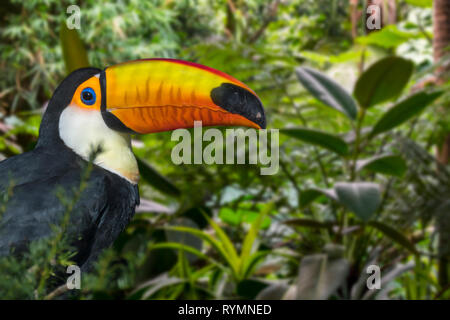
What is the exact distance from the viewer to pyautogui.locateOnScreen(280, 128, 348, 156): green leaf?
74cm

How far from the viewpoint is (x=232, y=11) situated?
9.95 ft

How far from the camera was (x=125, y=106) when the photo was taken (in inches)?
10.2

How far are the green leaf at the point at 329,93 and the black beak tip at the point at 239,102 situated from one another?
23.3 inches

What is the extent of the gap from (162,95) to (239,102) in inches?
2.1

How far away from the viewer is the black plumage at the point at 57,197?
0.78ft

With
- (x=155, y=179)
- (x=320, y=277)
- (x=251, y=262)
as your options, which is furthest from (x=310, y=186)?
(x=155, y=179)

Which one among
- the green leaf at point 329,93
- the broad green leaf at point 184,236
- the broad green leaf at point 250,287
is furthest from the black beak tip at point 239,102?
the broad green leaf at point 184,236

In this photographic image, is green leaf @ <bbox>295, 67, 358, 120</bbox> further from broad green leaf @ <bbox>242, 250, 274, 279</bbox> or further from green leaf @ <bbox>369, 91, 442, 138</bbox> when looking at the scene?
broad green leaf @ <bbox>242, 250, 274, 279</bbox>

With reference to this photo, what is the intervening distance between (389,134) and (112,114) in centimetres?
95

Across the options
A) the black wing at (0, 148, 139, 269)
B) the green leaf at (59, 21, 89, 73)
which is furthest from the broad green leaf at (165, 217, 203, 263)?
the black wing at (0, 148, 139, 269)

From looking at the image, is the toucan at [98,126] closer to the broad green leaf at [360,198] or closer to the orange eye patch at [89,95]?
the orange eye patch at [89,95]

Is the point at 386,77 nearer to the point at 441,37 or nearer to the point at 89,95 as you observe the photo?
the point at 89,95
